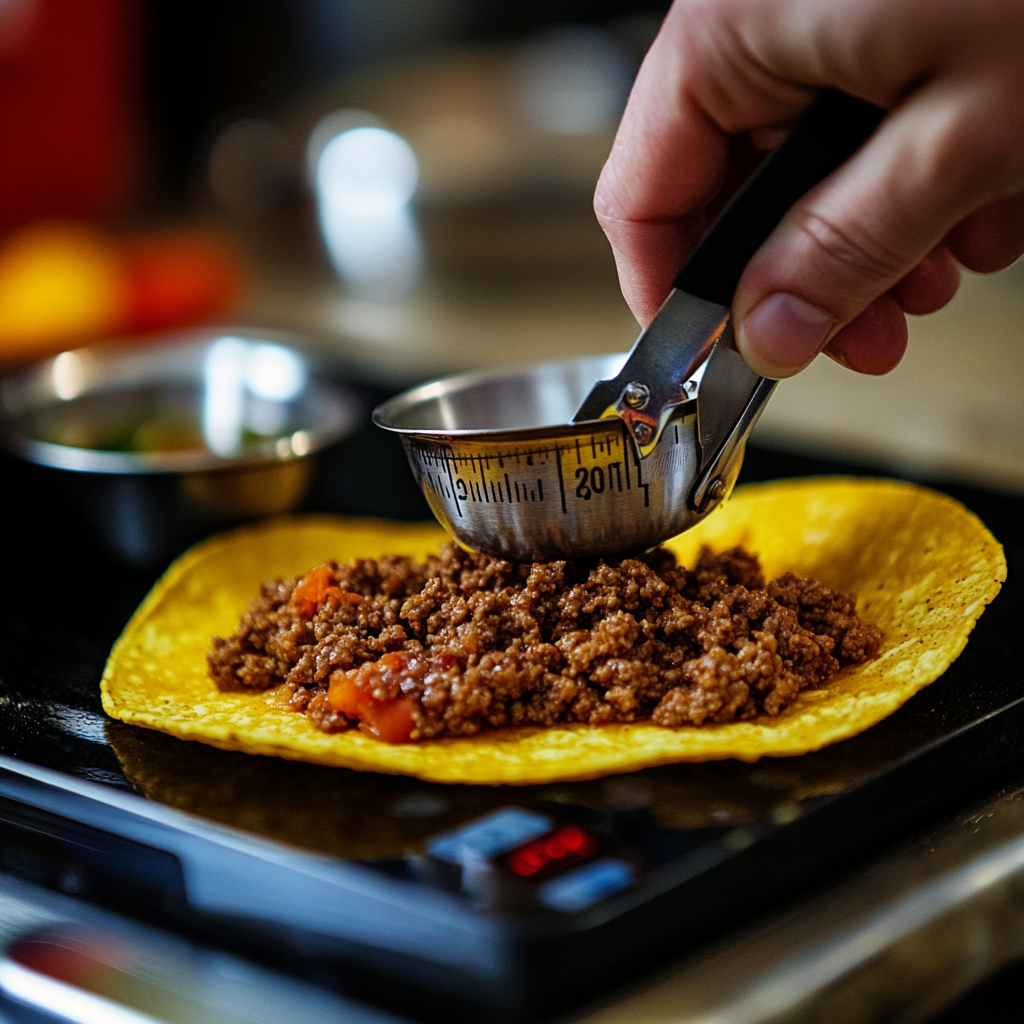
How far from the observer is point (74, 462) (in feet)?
7.54

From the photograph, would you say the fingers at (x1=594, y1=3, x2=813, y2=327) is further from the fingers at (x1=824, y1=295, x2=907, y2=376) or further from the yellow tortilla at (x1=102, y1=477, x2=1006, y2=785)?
the yellow tortilla at (x1=102, y1=477, x2=1006, y2=785)

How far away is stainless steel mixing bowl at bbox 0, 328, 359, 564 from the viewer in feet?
7.62

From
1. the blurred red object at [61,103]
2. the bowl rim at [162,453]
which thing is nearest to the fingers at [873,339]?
the bowl rim at [162,453]

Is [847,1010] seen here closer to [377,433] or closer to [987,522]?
[987,522]

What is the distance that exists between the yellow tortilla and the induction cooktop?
3cm

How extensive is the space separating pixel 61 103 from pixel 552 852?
6590 mm

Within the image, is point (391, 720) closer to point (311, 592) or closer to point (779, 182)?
point (311, 592)

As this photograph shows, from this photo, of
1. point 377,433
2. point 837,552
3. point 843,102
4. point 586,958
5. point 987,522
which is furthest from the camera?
point 377,433

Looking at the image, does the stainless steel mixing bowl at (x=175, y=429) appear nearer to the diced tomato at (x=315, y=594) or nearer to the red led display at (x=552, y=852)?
the diced tomato at (x=315, y=594)

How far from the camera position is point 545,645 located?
1523 millimetres

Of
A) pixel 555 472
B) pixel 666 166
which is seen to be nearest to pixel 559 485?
pixel 555 472

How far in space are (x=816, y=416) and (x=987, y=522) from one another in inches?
67.1

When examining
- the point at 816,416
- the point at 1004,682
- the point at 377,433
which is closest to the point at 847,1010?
the point at 1004,682

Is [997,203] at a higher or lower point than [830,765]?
higher
